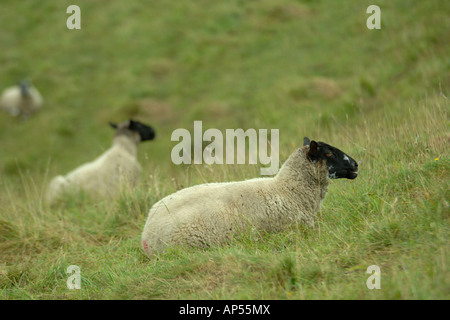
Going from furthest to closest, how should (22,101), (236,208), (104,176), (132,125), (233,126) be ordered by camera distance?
(22,101) → (233,126) → (132,125) → (104,176) → (236,208)

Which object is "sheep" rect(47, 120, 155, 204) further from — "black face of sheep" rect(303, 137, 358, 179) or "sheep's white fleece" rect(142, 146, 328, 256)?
"black face of sheep" rect(303, 137, 358, 179)

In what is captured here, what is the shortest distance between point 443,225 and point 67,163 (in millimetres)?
10728

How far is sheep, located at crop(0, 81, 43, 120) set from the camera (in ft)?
48.3

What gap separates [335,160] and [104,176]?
4.96 metres

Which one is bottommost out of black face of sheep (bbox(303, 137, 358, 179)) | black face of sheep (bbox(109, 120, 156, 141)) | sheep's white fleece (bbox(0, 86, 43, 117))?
black face of sheep (bbox(303, 137, 358, 179))

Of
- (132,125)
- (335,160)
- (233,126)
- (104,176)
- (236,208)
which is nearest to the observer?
(236,208)

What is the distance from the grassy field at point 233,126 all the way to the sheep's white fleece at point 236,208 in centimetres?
22

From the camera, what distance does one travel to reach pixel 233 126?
11.4 m

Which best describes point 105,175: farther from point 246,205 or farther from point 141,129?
point 246,205

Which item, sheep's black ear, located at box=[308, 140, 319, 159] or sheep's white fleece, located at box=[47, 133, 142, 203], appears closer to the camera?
sheep's black ear, located at box=[308, 140, 319, 159]

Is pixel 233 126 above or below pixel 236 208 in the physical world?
above

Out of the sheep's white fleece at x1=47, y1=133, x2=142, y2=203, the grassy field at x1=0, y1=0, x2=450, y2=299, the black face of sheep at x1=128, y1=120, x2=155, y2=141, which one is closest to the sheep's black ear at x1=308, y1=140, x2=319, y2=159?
the grassy field at x1=0, y1=0, x2=450, y2=299

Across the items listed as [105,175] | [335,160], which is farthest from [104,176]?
[335,160]

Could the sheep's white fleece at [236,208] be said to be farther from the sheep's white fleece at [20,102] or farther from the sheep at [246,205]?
the sheep's white fleece at [20,102]
